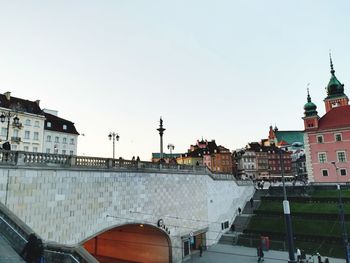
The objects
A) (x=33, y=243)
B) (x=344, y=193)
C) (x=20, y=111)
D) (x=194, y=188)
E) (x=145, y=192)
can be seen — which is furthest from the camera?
(x=20, y=111)

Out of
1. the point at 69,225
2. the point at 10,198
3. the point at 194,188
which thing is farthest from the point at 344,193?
the point at 10,198

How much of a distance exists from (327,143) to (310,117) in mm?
6953

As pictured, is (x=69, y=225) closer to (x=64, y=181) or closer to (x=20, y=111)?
(x=64, y=181)

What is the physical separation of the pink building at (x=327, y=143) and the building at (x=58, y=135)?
5362cm

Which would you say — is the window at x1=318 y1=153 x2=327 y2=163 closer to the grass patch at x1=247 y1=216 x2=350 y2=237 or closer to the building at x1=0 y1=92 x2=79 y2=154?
the grass patch at x1=247 y1=216 x2=350 y2=237

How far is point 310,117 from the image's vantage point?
63469 millimetres

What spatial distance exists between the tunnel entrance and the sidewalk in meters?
4.48

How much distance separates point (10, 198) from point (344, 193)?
49818 mm

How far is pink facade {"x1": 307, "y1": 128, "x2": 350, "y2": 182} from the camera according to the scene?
5784 cm

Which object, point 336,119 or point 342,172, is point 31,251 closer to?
point 342,172

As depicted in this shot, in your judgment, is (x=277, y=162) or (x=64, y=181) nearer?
(x=64, y=181)

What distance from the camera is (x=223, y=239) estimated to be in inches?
1601

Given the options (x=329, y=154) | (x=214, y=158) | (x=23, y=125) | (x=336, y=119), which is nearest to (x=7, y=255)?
(x=23, y=125)

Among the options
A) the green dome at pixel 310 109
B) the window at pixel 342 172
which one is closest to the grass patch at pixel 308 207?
the window at pixel 342 172
